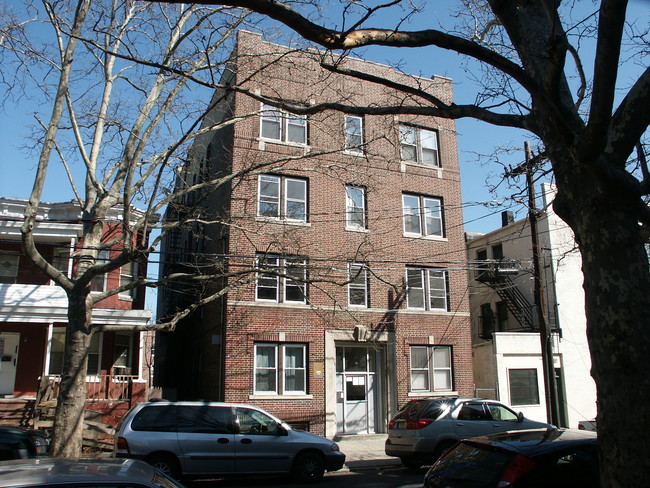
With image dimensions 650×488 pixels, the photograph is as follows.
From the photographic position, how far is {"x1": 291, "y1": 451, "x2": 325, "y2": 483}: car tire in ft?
38.0

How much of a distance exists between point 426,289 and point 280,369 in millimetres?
6549

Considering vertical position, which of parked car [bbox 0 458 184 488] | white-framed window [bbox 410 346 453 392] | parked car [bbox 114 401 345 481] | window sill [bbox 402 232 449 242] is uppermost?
window sill [bbox 402 232 449 242]

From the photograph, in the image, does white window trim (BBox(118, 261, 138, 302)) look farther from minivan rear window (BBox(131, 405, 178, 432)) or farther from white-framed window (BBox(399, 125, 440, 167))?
white-framed window (BBox(399, 125, 440, 167))

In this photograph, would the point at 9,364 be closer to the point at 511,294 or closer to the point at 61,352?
the point at 61,352

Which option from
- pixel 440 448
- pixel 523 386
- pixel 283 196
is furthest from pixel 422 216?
pixel 440 448

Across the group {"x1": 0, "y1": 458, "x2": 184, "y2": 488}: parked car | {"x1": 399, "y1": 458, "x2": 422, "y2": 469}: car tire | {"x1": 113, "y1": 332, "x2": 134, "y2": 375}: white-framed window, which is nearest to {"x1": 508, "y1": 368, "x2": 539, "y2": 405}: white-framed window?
{"x1": 399, "y1": 458, "x2": 422, "y2": 469}: car tire

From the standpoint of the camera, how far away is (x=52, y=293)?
19609 mm

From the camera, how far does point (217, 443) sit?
36.3ft

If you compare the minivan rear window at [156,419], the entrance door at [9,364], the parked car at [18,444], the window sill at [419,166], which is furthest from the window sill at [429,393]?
the entrance door at [9,364]

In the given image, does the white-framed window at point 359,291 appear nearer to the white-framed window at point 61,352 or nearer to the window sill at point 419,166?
the window sill at point 419,166

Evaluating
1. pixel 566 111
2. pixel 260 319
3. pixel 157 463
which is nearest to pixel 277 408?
pixel 260 319

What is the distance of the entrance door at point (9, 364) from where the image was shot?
63.3 ft

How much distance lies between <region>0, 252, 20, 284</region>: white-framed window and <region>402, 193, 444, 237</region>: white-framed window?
47.6 ft

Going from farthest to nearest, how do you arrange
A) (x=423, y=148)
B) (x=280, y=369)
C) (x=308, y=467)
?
(x=423, y=148), (x=280, y=369), (x=308, y=467)
